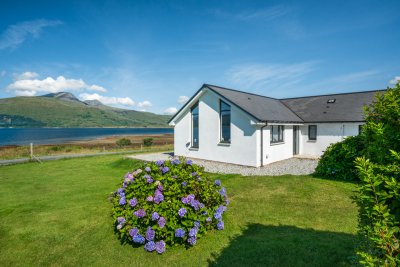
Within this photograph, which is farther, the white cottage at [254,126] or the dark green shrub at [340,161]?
the white cottage at [254,126]

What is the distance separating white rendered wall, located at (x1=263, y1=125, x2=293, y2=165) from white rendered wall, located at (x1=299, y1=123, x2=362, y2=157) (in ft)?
7.45

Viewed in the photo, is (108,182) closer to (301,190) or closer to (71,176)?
(71,176)

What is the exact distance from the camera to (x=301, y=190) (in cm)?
1030

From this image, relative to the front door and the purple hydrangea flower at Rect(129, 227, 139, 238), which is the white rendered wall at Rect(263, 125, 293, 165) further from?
the purple hydrangea flower at Rect(129, 227, 139, 238)

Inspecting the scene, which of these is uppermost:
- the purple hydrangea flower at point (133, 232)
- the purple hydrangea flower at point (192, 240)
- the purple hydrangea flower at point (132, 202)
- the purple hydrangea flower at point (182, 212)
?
the purple hydrangea flower at point (132, 202)

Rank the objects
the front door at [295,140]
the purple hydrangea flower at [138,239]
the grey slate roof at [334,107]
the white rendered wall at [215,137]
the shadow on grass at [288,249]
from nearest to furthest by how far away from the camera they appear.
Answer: the shadow on grass at [288,249] → the purple hydrangea flower at [138,239] → the white rendered wall at [215,137] → the grey slate roof at [334,107] → the front door at [295,140]

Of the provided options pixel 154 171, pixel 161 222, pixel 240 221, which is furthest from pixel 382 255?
pixel 154 171

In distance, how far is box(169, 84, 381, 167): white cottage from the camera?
16.9 meters

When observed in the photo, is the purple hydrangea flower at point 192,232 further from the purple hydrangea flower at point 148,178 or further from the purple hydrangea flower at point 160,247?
the purple hydrangea flower at point 148,178

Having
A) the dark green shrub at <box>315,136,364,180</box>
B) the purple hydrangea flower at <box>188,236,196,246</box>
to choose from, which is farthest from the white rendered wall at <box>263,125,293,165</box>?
the purple hydrangea flower at <box>188,236,196,246</box>

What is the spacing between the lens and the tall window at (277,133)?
18.4m

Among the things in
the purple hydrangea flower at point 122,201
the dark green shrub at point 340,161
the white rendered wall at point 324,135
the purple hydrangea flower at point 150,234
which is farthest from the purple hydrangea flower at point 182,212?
the white rendered wall at point 324,135

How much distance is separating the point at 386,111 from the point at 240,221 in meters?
5.29

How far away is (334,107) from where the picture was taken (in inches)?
889
